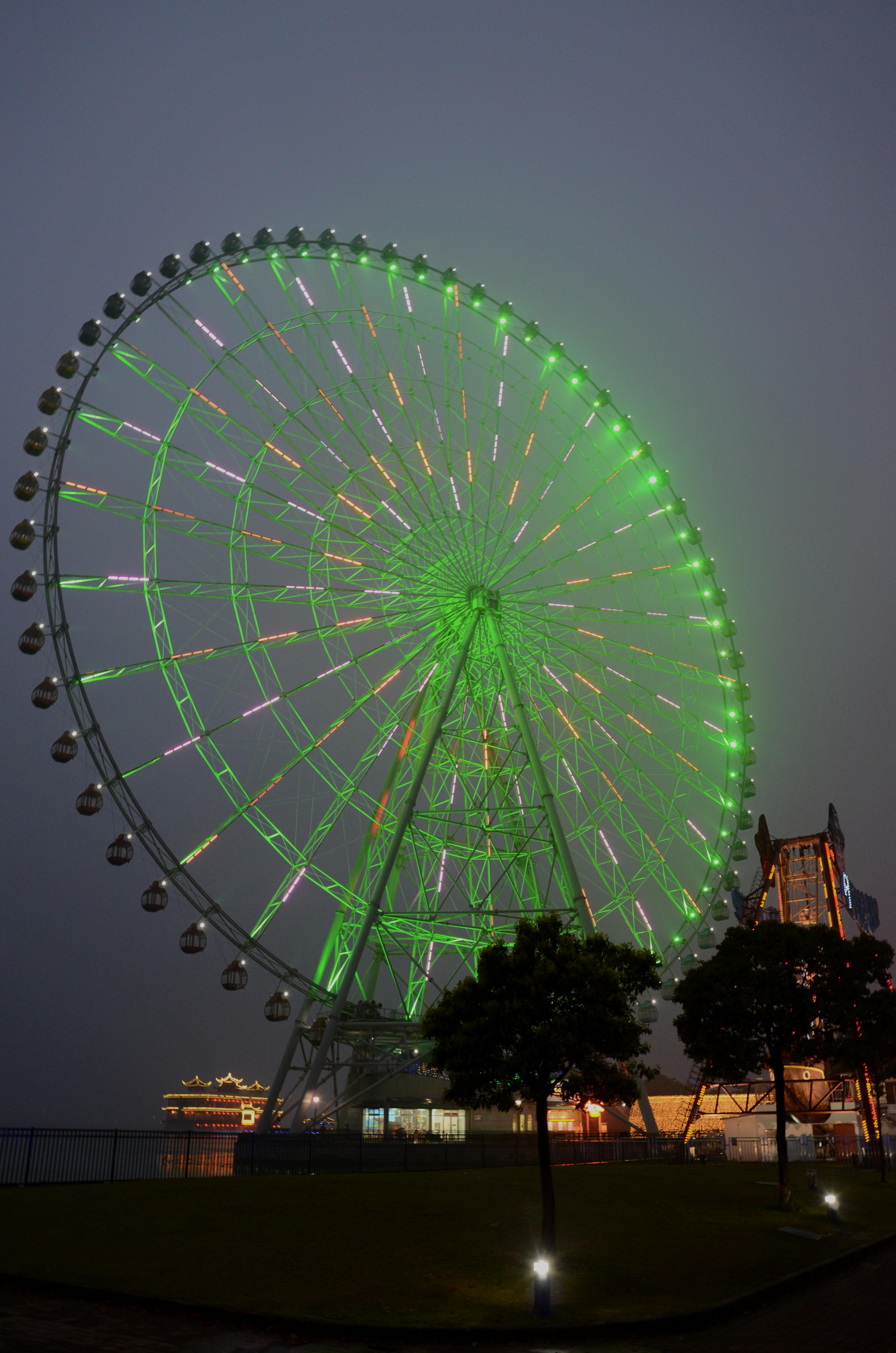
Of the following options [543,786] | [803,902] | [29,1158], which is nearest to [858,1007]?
[543,786]

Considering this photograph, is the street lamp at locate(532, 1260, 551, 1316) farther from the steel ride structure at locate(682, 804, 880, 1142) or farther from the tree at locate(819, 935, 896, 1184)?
the steel ride structure at locate(682, 804, 880, 1142)

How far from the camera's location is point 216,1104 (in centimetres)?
13538

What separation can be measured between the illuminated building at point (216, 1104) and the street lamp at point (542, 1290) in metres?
91.5

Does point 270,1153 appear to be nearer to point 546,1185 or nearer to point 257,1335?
point 546,1185

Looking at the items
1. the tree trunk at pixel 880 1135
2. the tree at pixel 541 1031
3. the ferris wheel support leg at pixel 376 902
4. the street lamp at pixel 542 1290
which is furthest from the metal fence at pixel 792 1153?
the street lamp at pixel 542 1290

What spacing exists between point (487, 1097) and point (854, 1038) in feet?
50.8

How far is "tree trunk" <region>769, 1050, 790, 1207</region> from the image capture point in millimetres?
24344

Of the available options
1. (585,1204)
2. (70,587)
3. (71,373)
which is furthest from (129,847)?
(585,1204)

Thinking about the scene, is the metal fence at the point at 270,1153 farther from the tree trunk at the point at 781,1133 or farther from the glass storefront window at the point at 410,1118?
the tree trunk at the point at 781,1133

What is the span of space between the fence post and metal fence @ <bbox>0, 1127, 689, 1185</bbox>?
0.02 meters

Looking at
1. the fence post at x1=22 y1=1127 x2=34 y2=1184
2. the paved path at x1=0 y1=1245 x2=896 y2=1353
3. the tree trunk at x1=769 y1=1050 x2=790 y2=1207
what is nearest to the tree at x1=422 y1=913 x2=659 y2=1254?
the paved path at x1=0 y1=1245 x2=896 y2=1353

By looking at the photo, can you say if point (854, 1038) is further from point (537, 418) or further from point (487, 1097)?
point (537, 418)

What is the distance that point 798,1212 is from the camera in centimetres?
2352

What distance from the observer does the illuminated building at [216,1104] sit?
362 feet
